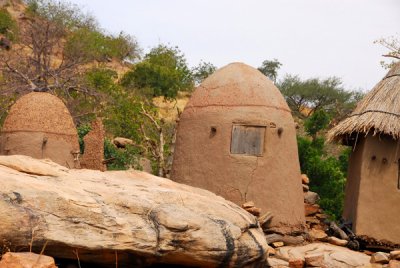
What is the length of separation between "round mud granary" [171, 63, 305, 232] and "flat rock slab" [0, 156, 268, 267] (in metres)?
2.05

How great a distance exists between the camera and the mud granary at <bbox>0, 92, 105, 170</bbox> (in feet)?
36.2

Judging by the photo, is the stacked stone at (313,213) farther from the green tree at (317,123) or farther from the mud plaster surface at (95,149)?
the green tree at (317,123)

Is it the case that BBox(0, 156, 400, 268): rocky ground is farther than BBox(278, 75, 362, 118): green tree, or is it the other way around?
BBox(278, 75, 362, 118): green tree

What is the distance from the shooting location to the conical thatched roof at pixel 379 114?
1015 cm

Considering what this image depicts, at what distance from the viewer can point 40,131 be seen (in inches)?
438

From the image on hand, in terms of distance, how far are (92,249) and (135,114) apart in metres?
14.5

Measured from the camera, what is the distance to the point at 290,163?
960cm

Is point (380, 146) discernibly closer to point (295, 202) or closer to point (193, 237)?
point (295, 202)

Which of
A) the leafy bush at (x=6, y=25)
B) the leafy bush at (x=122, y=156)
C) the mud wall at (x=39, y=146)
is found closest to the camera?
the mud wall at (x=39, y=146)

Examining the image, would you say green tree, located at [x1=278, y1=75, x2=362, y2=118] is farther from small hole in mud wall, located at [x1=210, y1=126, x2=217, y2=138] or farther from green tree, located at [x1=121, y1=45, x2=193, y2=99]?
small hole in mud wall, located at [x1=210, y1=126, x2=217, y2=138]

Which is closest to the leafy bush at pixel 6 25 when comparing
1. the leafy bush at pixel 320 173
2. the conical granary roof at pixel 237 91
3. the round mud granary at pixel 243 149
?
the leafy bush at pixel 320 173

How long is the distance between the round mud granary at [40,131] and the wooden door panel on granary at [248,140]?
363 cm

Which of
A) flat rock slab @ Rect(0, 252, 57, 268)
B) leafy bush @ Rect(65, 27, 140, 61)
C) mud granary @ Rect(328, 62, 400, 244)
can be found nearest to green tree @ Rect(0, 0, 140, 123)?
leafy bush @ Rect(65, 27, 140, 61)

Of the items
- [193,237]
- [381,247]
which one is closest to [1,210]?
[193,237]
